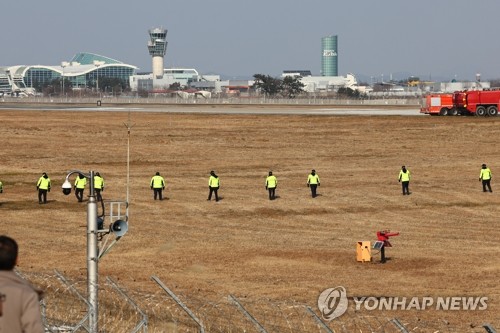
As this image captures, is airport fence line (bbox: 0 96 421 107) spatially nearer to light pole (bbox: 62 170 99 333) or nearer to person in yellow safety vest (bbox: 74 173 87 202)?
person in yellow safety vest (bbox: 74 173 87 202)

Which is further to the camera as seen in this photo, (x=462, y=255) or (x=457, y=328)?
(x=462, y=255)

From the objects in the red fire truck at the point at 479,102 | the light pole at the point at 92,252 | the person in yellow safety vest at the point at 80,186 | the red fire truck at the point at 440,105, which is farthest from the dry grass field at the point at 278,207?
the light pole at the point at 92,252

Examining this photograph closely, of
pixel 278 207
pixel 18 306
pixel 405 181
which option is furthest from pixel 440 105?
pixel 18 306

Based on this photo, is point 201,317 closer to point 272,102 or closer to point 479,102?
point 479,102

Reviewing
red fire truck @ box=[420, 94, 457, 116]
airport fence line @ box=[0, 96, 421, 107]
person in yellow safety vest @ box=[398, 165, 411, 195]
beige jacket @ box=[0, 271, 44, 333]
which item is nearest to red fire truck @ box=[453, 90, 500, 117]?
red fire truck @ box=[420, 94, 457, 116]

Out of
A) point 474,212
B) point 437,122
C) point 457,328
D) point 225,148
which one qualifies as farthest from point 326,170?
point 457,328

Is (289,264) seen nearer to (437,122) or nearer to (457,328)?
(457,328)

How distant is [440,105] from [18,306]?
8391 cm

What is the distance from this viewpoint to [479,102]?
86.8 meters

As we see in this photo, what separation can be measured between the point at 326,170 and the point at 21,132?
29.3 meters

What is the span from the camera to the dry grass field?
2809 centimetres

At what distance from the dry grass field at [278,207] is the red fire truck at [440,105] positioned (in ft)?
22.4

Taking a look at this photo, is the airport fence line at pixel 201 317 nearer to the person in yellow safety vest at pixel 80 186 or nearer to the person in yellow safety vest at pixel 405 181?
the person in yellow safety vest at pixel 80 186

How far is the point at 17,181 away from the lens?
5444cm
